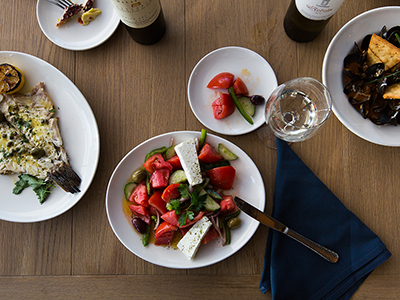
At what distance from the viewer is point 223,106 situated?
1.14m

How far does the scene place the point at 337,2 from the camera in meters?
0.89

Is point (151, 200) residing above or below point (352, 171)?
below

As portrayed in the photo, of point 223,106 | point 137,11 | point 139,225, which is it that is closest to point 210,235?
point 139,225

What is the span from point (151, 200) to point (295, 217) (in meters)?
0.60

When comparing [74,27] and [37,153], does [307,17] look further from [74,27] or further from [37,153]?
[37,153]

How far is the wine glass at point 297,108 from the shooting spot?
0.94 meters

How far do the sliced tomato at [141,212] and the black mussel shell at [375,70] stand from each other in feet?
3.35

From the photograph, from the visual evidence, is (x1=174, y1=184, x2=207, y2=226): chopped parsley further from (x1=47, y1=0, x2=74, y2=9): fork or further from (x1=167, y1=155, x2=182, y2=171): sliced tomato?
(x1=47, y1=0, x2=74, y2=9): fork

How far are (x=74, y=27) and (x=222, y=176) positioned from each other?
3.09ft

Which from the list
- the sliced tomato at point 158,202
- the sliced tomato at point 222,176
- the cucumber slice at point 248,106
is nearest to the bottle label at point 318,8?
the cucumber slice at point 248,106

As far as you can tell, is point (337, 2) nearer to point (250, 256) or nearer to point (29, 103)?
point (250, 256)

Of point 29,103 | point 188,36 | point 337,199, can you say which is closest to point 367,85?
point 337,199

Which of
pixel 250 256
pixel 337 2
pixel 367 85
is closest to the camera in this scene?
pixel 337 2

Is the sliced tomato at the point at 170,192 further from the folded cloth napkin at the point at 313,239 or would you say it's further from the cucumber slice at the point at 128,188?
the folded cloth napkin at the point at 313,239
